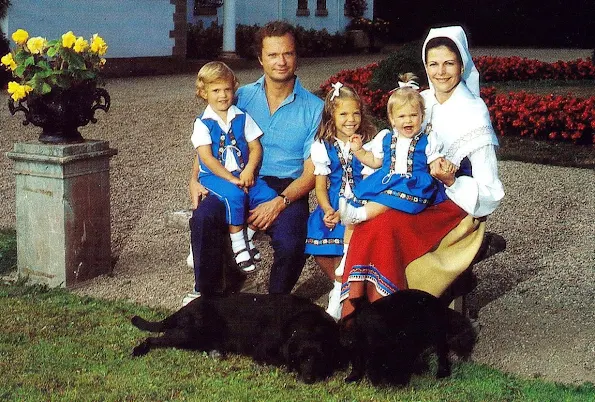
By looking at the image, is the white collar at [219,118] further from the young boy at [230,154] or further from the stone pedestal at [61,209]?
the stone pedestal at [61,209]

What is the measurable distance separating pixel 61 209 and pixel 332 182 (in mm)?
1785

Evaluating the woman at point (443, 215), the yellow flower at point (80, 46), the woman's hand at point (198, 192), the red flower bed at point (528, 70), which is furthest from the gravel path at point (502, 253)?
the red flower bed at point (528, 70)

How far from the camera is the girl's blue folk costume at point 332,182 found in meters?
4.77

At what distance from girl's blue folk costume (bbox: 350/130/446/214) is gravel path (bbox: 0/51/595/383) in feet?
2.92

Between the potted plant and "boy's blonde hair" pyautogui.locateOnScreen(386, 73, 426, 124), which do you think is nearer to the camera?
"boy's blonde hair" pyautogui.locateOnScreen(386, 73, 426, 124)

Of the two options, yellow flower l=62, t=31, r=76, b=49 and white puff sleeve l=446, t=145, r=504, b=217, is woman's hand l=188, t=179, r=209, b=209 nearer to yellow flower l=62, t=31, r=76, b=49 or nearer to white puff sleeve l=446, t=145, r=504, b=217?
yellow flower l=62, t=31, r=76, b=49

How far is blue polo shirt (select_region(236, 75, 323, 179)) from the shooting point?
16.9 ft

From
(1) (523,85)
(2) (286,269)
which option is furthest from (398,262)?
(1) (523,85)

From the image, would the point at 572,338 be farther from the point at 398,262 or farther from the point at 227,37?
the point at 227,37

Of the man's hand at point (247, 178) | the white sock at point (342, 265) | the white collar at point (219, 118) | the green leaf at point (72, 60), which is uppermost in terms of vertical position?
the green leaf at point (72, 60)

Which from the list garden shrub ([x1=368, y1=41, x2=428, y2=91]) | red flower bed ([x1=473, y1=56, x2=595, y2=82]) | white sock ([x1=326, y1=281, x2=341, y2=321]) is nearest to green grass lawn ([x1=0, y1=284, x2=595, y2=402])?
white sock ([x1=326, y1=281, x2=341, y2=321])

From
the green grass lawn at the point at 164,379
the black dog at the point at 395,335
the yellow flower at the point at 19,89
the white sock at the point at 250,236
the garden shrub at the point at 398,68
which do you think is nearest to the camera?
the green grass lawn at the point at 164,379

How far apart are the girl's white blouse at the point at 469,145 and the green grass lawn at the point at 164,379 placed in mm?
807

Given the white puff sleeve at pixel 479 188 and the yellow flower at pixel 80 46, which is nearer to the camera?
the white puff sleeve at pixel 479 188
